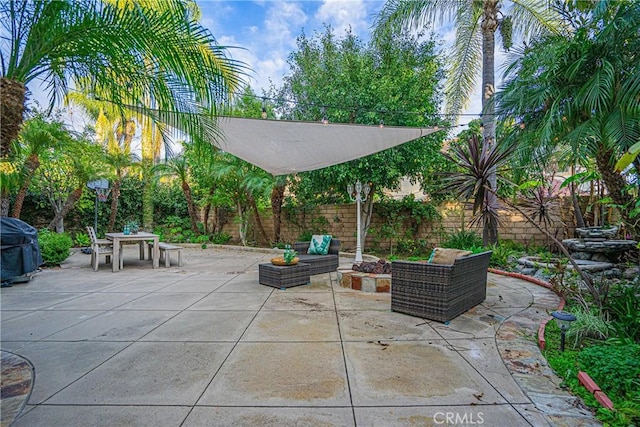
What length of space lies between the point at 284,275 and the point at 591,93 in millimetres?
4424

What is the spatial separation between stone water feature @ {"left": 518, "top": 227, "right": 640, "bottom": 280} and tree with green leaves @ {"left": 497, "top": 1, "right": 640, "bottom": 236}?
4.31 ft

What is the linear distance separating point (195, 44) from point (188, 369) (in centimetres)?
266

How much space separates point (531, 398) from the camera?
1905 mm

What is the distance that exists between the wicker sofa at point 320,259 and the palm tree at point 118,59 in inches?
126

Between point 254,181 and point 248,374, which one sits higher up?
point 254,181

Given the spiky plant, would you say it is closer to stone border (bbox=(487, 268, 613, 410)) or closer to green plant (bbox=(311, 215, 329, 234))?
stone border (bbox=(487, 268, 613, 410))

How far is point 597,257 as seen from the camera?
5.34 metres

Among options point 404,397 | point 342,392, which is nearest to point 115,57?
point 342,392

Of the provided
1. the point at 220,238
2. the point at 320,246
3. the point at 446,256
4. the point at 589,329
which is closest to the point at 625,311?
the point at 589,329

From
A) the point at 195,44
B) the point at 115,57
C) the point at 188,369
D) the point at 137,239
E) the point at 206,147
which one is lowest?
the point at 188,369

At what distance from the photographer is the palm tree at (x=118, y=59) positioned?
2316mm

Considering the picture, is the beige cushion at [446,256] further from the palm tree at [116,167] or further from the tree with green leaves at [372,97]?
the palm tree at [116,167]

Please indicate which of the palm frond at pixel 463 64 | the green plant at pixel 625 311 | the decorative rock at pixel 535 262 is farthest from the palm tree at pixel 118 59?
the palm frond at pixel 463 64

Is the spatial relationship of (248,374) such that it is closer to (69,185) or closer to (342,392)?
(342,392)
